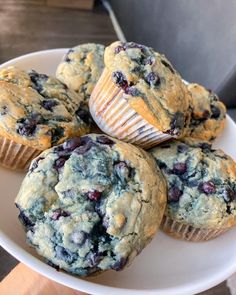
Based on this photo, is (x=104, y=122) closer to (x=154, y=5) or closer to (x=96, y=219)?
(x=96, y=219)

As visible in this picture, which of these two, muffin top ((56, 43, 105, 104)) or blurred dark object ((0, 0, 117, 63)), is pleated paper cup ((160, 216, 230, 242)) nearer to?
muffin top ((56, 43, 105, 104))

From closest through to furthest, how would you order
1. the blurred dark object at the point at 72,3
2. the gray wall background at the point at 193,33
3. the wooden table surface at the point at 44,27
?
the gray wall background at the point at 193,33, the wooden table surface at the point at 44,27, the blurred dark object at the point at 72,3

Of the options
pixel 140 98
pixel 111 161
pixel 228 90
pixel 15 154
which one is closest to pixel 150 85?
pixel 140 98

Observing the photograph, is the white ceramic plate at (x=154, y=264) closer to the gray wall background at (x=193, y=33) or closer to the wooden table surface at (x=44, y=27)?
the gray wall background at (x=193, y=33)

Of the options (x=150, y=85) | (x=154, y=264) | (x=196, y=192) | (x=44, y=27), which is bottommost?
(x=44, y=27)

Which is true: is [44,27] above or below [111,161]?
below

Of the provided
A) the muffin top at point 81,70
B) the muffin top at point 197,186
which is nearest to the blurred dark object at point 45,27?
the muffin top at point 81,70

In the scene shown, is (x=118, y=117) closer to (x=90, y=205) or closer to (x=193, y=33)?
(x=90, y=205)
